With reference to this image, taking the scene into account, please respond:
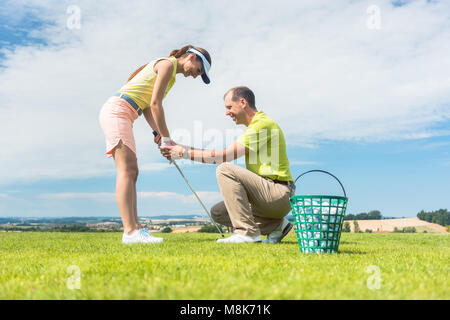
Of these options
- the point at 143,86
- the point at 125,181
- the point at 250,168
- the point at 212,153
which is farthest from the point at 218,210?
the point at 143,86

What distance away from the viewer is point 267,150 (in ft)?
14.9

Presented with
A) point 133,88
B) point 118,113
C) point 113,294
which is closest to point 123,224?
point 118,113

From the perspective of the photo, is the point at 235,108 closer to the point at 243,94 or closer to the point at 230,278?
the point at 243,94

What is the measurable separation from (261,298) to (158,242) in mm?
2759

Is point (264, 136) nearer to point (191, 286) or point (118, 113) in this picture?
point (118, 113)

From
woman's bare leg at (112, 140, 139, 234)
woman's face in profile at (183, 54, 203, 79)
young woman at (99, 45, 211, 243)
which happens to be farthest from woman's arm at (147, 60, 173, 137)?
woman's bare leg at (112, 140, 139, 234)

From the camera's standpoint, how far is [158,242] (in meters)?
4.48

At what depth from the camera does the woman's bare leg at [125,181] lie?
14.4ft

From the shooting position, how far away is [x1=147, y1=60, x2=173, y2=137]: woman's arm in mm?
4543

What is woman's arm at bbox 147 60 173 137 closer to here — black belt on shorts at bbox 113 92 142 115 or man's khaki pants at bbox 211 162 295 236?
black belt on shorts at bbox 113 92 142 115

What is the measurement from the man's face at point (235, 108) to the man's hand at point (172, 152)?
2.27ft

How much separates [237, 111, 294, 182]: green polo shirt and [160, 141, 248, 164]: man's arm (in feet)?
0.27

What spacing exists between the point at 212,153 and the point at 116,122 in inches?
43.7

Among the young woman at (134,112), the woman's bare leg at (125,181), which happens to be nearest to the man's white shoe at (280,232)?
the young woman at (134,112)
